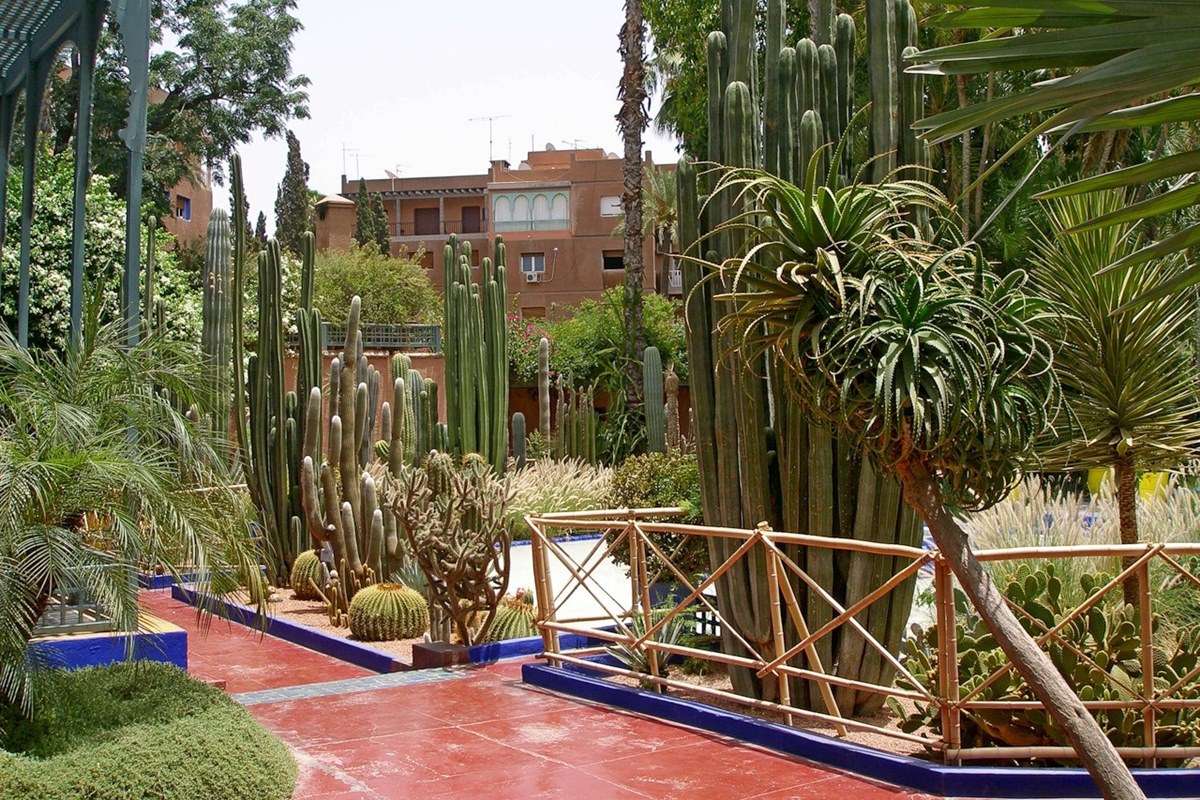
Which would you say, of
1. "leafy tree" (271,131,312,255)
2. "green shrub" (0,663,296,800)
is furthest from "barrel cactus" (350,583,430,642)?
"leafy tree" (271,131,312,255)

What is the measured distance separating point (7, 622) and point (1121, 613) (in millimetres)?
5750

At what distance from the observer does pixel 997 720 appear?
6.41 m

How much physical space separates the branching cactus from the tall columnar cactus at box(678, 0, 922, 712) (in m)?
2.32

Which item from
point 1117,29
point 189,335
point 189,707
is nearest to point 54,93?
point 189,335

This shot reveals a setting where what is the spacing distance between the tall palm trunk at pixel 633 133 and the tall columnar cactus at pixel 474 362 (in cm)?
397

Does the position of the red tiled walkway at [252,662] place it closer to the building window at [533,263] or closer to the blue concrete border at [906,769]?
the blue concrete border at [906,769]

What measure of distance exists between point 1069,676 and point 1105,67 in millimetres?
5300

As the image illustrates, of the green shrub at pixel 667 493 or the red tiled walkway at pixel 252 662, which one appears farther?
the green shrub at pixel 667 493

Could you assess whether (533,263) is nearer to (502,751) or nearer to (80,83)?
(80,83)

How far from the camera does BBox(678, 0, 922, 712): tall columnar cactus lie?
7.39 m

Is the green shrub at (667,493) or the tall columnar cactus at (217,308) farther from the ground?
the tall columnar cactus at (217,308)

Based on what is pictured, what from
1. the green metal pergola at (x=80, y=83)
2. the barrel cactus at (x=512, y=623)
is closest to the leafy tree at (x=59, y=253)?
the green metal pergola at (x=80, y=83)

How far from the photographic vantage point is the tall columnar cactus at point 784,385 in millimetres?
7395

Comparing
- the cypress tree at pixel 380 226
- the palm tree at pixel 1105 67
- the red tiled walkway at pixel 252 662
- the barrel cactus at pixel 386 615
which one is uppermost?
the cypress tree at pixel 380 226
